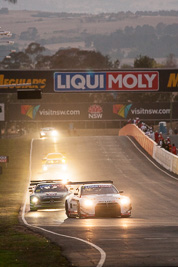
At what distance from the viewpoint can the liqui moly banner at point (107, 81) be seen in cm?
7606

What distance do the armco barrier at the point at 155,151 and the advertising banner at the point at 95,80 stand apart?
16.0 feet

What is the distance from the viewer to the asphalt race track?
1531cm

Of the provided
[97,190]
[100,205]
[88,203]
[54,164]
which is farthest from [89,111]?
[100,205]

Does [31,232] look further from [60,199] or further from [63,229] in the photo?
[60,199]

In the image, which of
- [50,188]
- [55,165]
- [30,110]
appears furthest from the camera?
[30,110]

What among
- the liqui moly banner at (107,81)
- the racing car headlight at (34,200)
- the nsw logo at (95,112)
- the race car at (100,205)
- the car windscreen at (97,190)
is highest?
the liqui moly banner at (107,81)

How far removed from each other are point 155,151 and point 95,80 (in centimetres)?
1645

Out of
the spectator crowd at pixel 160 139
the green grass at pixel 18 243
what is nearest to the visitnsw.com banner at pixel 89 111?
the spectator crowd at pixel 160 139

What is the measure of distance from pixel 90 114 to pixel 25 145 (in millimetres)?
42882

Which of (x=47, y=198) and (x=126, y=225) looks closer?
(x=126, y=225)

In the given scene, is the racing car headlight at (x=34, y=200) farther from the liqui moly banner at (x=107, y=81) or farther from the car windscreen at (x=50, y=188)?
the liqui moly banner at (x=107, y=81)

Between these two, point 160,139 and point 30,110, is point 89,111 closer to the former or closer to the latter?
point 30,110

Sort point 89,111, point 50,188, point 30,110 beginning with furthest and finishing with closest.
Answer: point 89,111
point 30,110
point 50,188

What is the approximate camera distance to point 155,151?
205ft
